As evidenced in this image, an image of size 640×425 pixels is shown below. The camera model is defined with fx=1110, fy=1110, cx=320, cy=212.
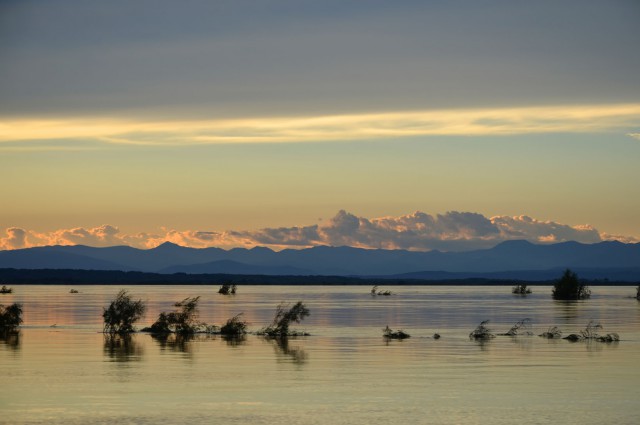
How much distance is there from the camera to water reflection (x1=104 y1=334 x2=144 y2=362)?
5497 centimetres

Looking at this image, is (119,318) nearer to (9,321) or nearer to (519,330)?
(9,321)

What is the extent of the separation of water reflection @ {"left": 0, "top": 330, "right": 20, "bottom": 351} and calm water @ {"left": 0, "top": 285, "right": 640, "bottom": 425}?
0.18m

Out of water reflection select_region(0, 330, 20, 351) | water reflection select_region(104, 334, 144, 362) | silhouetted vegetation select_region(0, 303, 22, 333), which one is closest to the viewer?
water reflection select_region(104, 334, 144, 362)

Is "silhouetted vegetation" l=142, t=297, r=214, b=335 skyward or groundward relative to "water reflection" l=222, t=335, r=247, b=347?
skyward

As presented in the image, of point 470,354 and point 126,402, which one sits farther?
point 470,354

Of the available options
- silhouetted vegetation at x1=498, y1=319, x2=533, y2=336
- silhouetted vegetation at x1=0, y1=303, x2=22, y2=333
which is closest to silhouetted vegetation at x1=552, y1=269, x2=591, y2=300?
silhouetted vegetation at x1=498, y1=319, x2=533, y2=336

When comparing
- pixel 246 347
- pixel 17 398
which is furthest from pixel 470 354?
pixel 17 398

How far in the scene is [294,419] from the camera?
3441cm

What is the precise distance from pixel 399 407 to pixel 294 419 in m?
4.23

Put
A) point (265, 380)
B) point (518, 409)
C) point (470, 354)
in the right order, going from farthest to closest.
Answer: point (470, 354)
point (265, 380)
point (518, 409)

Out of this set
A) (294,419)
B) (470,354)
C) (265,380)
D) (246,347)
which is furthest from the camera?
(246,347)

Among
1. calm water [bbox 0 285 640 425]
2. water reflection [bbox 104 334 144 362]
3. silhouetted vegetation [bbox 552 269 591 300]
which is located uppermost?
silhouetted vegetation [bbox 552 269 591 300]

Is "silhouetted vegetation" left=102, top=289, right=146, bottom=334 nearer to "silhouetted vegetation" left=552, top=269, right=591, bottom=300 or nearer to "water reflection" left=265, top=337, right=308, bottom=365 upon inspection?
"water reflection" left=265, top=337, right=308, bottom=365

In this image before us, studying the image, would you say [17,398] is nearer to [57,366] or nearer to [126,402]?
[126,402]
